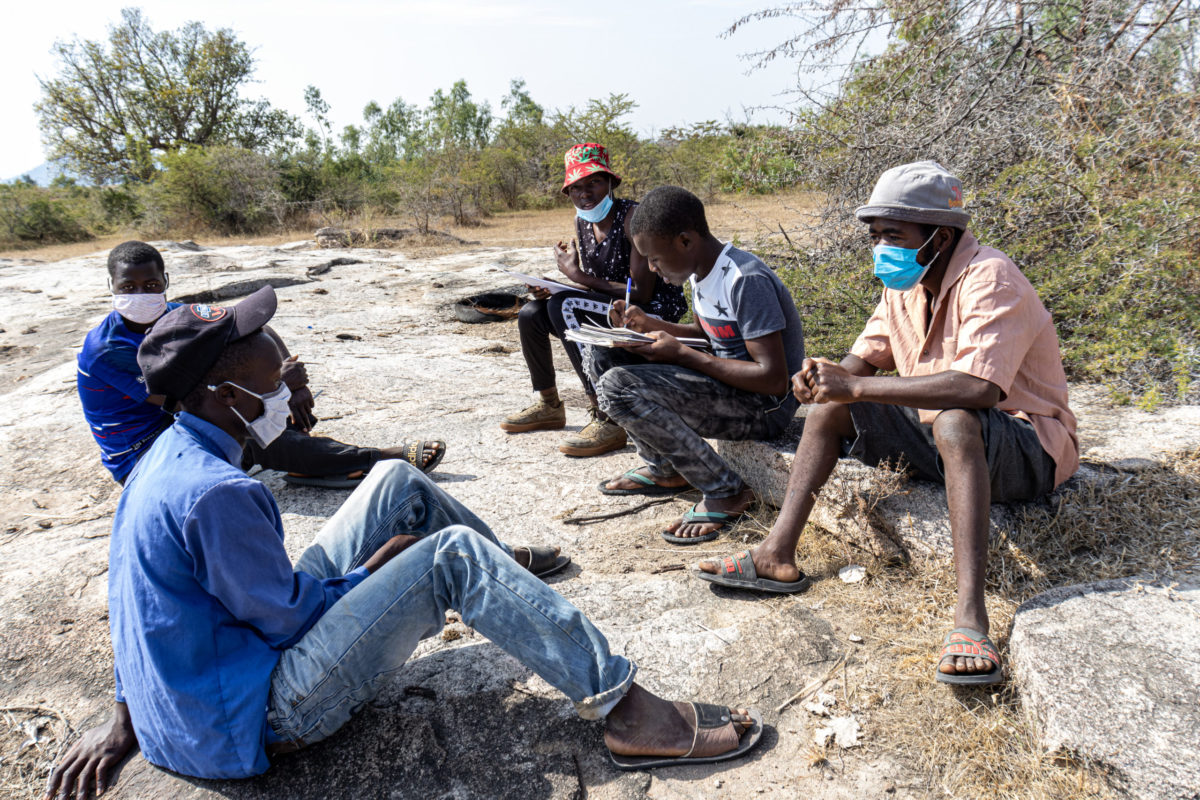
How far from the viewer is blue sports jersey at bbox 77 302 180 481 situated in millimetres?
3201

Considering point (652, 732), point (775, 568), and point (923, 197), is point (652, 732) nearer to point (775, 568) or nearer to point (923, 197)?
point (775, 568)

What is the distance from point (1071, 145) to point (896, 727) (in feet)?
14.5

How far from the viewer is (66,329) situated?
8055 millimetres

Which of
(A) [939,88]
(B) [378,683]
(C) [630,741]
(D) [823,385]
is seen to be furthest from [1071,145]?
(B) [378,683]

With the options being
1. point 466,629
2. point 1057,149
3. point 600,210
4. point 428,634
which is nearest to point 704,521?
point 466,629

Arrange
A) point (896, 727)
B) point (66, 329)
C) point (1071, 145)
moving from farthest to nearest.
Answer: point (66, 329) → point (1071, 145) → point (896, 727)

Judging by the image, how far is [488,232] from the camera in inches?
644

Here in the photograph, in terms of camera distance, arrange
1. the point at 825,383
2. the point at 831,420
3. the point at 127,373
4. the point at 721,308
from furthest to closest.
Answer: the point at 127,373, the point at 721,308, the point at 831,420, the point at 825,383

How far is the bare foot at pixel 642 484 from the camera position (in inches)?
138

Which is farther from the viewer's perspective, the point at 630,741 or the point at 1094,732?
the point at 630,741

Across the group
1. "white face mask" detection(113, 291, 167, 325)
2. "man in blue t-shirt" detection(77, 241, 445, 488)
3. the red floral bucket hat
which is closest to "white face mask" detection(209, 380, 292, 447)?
"man in blue t-shirt" detection(77, 241, 445, 488)

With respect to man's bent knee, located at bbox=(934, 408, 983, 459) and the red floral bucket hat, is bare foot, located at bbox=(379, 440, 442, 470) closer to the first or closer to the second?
the red floral bucket hat

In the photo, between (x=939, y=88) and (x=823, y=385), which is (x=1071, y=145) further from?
(x=823, y=385)

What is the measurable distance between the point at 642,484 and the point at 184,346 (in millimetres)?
2211
